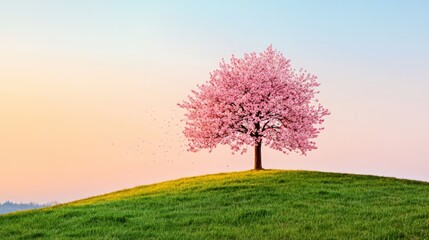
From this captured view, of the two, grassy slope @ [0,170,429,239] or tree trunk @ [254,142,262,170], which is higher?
tree trunk @ [254,142,262,170]

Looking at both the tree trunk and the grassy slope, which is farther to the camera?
the tree trunk

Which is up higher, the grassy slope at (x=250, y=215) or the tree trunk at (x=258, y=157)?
the tree trunk at (x=258, y=157)

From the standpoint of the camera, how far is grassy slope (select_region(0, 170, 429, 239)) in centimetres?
2034

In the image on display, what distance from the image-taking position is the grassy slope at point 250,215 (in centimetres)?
2034

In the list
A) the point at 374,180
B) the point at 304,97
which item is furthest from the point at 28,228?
the point at 304,97

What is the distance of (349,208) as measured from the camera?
24812 mm

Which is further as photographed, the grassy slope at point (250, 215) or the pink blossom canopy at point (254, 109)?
the pink blossom canopy at point (254, 109)

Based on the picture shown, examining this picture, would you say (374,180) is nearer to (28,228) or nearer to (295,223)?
(295,223)

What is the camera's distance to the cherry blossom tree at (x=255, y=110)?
45281 millimetres

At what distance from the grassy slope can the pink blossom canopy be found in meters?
8.76

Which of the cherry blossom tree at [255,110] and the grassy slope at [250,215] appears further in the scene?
the cherry blossom tree at [255,110]

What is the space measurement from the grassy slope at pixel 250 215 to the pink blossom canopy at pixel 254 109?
8.76 meters

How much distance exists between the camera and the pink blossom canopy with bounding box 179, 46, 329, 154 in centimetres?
4528

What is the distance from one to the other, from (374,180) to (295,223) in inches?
A: 760
